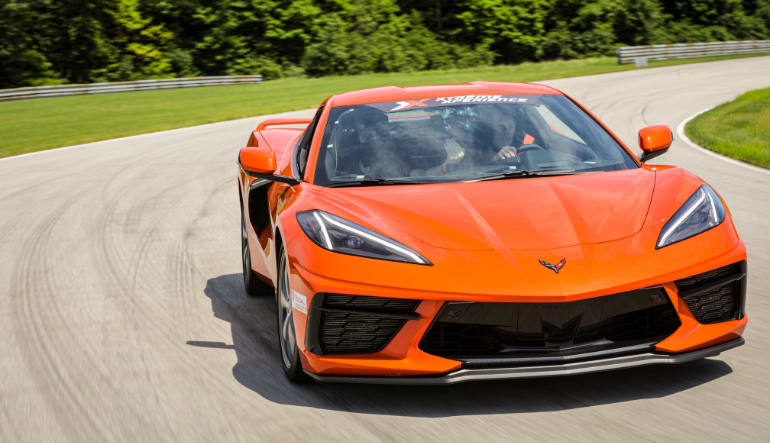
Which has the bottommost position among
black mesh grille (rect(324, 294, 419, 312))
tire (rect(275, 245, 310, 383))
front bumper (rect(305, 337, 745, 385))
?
tire (rect(275, 245, 310, 383))

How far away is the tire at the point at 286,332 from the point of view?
3996 mm

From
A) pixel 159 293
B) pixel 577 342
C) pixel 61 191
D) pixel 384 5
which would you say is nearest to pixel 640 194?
pixel 577 342

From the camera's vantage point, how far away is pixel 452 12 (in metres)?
59.1

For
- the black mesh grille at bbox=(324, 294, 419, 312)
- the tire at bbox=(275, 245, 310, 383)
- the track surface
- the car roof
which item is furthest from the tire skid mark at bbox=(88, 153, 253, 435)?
the car roof

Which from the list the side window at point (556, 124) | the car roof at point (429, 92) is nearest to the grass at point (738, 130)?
the car roof at point (429, 92)

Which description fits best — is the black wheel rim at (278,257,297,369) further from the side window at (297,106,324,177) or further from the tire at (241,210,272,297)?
the tire at (241,210,272,297)

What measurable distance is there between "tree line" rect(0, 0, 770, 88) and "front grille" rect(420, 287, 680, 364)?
45860 millimetres

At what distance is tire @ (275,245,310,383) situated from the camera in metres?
4.00

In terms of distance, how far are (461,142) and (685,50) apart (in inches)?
1674

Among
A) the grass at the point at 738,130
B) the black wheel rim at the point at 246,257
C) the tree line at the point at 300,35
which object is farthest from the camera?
the tree line at the point at 300,35

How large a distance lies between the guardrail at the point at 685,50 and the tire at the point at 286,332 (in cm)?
3645

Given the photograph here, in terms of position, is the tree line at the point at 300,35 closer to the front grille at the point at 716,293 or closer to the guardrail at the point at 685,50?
the guardrail at the point at 685,50

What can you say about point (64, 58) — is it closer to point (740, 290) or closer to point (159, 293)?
point (159, 293)

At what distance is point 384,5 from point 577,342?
5470cm
